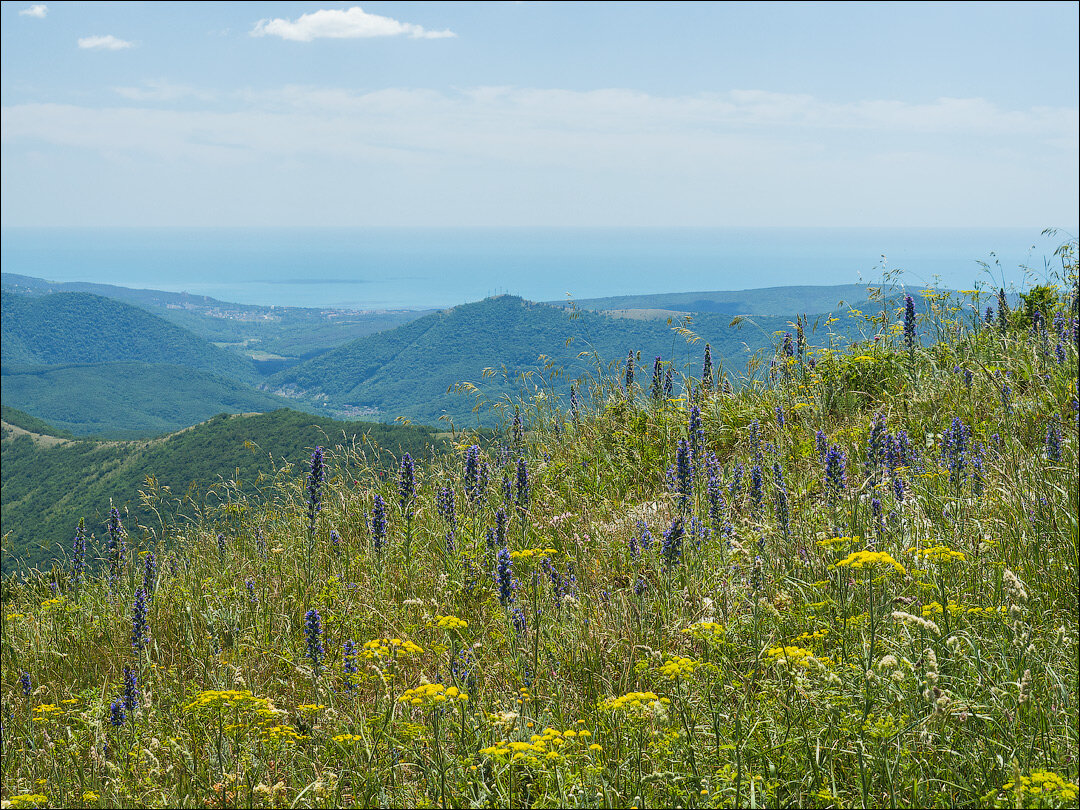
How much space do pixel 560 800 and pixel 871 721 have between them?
1013 mm

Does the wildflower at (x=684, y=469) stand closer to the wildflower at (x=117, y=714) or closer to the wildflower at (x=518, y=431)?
the wildflower at (x=117, y=714)

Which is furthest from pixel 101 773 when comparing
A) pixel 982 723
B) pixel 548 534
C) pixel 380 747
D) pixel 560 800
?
pixel 982 723

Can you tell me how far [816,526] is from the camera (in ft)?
12.6

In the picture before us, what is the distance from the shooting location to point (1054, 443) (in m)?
3.99

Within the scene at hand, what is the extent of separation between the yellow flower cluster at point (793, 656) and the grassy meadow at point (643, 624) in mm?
13

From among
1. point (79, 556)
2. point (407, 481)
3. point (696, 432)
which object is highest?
point (696, 432)

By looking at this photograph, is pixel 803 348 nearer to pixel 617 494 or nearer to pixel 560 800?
pixel 617 494

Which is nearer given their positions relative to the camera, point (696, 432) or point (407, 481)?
point (696, 432)

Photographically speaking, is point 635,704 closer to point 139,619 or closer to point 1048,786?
point 1048,786

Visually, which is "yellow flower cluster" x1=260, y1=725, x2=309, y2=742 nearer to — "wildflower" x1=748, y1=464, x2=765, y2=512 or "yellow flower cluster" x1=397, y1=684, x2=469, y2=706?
"yellow flower cluster" x1=397, y1=684, x2=469, y2=706

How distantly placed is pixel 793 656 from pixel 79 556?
20.6ft

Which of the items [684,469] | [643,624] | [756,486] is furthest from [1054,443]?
[643,624]

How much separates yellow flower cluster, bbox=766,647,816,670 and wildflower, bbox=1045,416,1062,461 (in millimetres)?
2467

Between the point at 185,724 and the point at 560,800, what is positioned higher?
the point at 560,800
